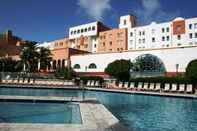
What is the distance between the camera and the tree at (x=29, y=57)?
6075cm

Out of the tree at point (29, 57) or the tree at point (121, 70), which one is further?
the tree at point (29, 57)

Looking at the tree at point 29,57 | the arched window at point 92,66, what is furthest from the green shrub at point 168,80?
the tree at point 29,57

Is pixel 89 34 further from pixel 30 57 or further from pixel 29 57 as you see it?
pixel 29 57

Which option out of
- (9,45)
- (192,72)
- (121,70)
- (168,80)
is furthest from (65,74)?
(9,45)

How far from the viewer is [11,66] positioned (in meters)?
73.6

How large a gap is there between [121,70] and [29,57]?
22.4m

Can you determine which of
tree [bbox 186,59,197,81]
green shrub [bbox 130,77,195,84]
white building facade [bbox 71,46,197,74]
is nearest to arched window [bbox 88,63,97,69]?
white building facade [bbox 71,46,197,74]

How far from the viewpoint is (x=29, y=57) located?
6106cm

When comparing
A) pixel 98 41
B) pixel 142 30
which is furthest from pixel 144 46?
pixel 98 41

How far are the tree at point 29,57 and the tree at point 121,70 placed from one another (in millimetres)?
19317

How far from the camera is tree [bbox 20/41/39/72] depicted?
6075cm

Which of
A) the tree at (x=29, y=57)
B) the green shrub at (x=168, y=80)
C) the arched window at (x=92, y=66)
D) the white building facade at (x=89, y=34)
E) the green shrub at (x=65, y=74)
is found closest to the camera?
the green shrub at (x=168, y=80)

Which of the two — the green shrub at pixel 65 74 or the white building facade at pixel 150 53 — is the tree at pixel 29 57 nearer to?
the green shrub at pixel 65 74

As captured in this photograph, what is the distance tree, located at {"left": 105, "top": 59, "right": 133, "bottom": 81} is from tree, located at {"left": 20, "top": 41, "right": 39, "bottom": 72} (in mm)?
19317
